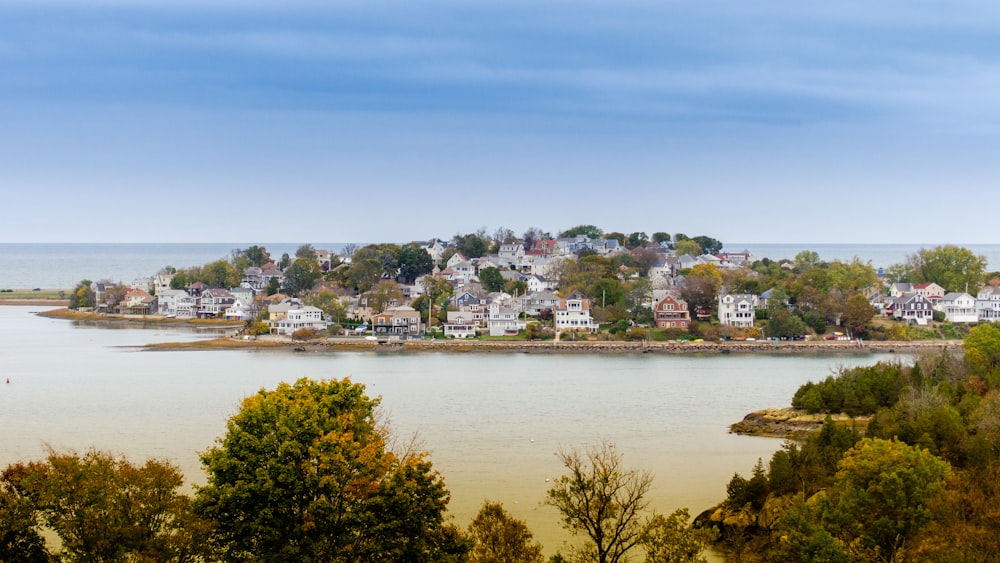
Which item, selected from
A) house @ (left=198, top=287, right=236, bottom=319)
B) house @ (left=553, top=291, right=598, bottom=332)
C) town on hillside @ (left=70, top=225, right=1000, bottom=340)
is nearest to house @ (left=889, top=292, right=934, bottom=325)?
town on hillside @ (left=70, top=225, right=1000, bottom=340)

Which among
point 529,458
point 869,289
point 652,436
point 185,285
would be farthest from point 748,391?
point 185,285

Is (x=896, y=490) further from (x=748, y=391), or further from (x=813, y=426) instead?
(x=748, y=391)

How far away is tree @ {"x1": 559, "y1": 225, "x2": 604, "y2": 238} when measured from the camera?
58469 millimetres

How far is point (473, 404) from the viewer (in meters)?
18.9

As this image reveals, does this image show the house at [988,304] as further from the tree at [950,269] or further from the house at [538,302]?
the house at [538,302]

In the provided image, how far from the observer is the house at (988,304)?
34781 millimetres

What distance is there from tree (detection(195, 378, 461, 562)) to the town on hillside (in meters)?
24.3

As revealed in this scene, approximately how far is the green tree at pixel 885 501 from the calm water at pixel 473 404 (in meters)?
2.84

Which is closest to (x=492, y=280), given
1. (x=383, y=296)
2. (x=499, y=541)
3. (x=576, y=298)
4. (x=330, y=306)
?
(x=383, y=296)

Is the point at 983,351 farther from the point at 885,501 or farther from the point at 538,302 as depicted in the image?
the point at 538,302

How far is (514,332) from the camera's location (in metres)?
33.1

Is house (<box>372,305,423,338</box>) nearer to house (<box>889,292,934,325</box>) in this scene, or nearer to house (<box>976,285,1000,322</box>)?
house (<box>889,292,934,325</box>)

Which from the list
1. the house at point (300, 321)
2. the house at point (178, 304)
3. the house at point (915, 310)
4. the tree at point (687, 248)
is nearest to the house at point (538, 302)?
the house at point (300, 321)

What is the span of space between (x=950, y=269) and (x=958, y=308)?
5.31 m
